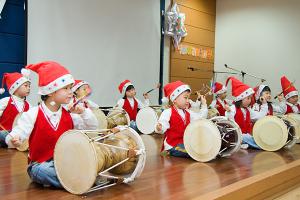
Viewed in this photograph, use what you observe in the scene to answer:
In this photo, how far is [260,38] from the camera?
8.15 meters

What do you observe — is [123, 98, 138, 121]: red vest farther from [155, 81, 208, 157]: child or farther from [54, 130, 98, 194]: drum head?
[54, 130, 98, 194]: drum head

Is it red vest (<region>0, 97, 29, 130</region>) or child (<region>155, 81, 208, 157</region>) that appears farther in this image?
red vest (<region>0, 97, 29, 130</region>)

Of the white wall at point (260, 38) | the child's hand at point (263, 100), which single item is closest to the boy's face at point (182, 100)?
the child's hand at point (263, 100)

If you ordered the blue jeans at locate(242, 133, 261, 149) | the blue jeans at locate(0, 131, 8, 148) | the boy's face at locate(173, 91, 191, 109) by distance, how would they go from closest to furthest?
the boy's face at locate(173, 91, 191, 109) → the blue jeans at locate(0, 131, 8, 148) → the blue jeans at locate(242, 133, 261, 149)

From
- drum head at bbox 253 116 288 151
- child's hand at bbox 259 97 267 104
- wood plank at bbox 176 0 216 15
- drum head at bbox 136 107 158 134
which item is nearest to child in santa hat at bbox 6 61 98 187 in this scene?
drum head at bbox 253 116 288 151

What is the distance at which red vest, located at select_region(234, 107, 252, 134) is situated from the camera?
438cm

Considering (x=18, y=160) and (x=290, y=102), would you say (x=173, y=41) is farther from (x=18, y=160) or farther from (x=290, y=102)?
(x=18, y=160)

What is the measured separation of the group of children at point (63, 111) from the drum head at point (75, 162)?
13 centimetres

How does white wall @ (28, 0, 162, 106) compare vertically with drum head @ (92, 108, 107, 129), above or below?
above

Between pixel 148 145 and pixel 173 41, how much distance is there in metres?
3.89

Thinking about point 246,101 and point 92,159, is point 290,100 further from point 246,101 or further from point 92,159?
point 92,159

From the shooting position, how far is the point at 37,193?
229 centimetres

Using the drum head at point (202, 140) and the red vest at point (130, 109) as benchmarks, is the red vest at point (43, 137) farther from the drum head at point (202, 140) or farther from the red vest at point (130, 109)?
the red vest at point (130, 109)

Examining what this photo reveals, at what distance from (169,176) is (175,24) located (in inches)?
208
